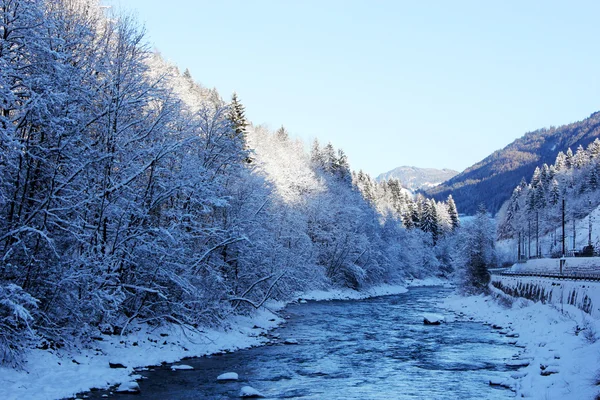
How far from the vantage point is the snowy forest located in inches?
625

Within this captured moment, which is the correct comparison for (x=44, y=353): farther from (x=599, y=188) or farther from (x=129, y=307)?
(x=599, y=188)

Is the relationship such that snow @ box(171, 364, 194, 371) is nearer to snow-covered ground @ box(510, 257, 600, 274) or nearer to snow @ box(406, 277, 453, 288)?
snow-covered ground @ box(510, 257, 600, 274)

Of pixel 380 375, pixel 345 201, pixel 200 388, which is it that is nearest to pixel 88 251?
pixel 200 388

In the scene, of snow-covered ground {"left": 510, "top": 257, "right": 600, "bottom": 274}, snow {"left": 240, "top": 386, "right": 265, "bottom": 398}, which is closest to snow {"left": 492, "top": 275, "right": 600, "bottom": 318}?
snow-covered ground {"left": 510, "top": 257, "right": 600, "bottom": 274}

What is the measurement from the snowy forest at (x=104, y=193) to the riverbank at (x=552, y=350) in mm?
13624

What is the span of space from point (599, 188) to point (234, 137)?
403 feet

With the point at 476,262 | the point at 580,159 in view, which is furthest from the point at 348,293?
the point at 580,159

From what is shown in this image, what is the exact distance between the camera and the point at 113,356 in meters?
18.8

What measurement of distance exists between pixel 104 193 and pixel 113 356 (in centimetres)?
605

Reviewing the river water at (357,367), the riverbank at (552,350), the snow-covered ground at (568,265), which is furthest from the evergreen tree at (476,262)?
the river water at (357,367)

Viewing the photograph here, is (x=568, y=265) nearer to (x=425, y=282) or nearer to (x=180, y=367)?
(x=425, y=282)

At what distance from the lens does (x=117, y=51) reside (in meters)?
22.3

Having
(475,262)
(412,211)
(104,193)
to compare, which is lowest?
(475,262)

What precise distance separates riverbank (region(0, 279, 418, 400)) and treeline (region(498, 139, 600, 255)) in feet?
322
